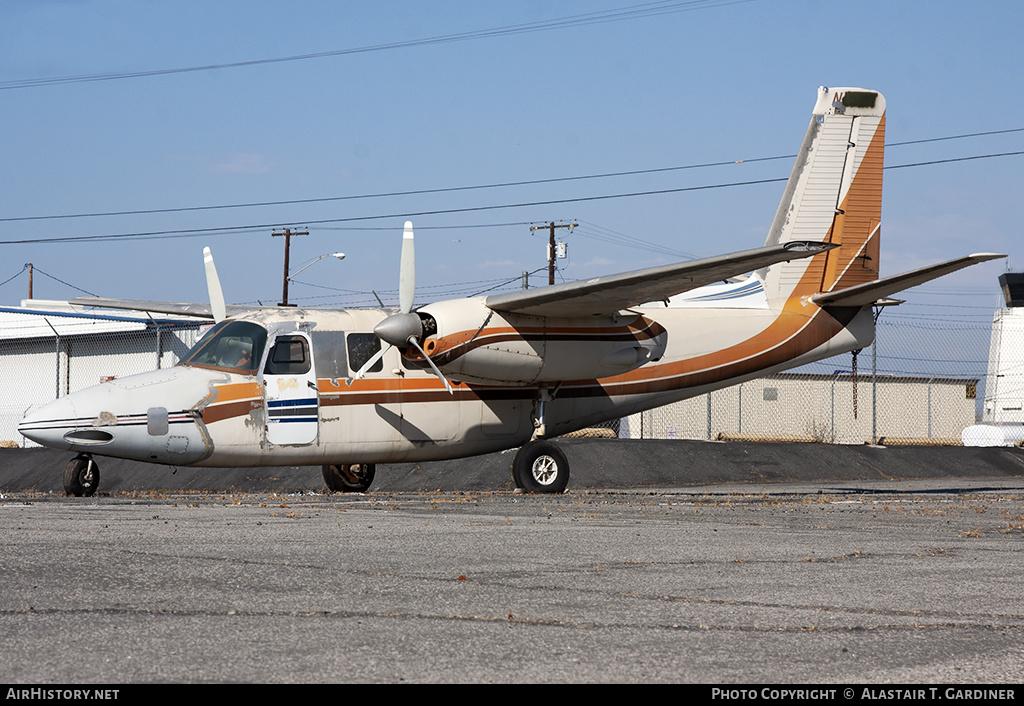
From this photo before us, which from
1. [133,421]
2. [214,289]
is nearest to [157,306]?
[214,289]

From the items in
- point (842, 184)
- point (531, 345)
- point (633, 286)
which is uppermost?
point (842, 184)

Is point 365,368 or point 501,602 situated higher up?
point 365,368

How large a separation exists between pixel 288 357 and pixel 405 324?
1.91 meters

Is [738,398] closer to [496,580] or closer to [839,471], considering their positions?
[839,471]

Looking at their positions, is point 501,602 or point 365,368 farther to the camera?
point 365,368

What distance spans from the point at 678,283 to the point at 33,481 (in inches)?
772

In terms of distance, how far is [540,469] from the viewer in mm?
16594

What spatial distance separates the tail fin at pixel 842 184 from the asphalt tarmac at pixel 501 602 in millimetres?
10437

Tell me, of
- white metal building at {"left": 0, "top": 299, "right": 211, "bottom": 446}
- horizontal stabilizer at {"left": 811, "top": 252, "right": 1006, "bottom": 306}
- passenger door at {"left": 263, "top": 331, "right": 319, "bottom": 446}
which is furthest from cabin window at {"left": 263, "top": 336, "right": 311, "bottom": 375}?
white metal building at {"left": 0, "top": 299, "right": 211, "bottom": 446}

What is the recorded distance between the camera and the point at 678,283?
15.2 meters

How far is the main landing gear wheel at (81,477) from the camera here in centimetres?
1491

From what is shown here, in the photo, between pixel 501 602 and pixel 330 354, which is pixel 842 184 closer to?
pixel 330 354
